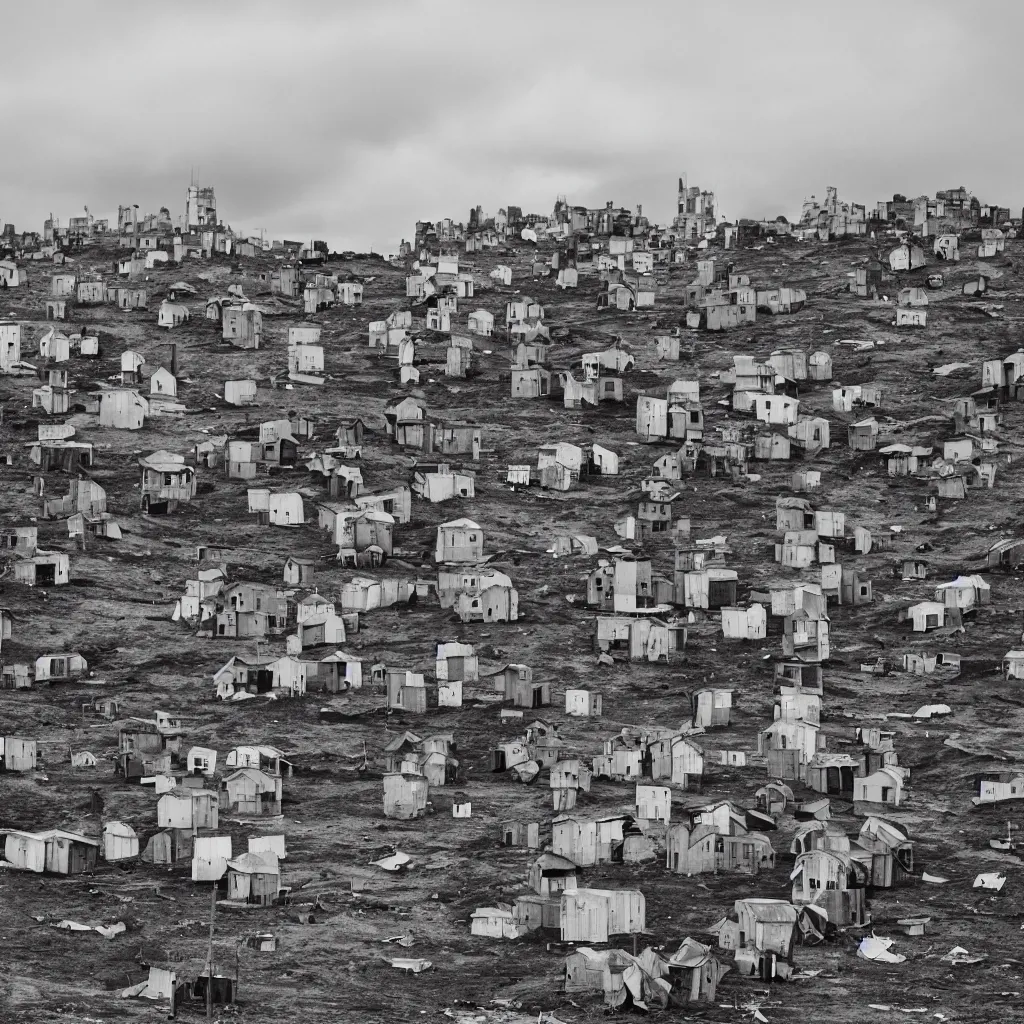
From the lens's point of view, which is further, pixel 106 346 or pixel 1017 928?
pixel 106 346

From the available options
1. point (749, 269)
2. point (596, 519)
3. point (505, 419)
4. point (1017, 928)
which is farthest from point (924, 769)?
point (749, 269)

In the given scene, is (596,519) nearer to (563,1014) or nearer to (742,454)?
(742,454)

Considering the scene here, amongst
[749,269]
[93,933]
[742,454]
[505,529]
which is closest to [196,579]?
[505,529]

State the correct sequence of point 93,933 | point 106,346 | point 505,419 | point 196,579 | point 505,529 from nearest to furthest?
point 93,933 < point 196,579 < point 505,529 < point 505,419 < point 106,346

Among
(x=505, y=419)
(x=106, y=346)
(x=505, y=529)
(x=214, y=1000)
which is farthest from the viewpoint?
(x=106, y=346)

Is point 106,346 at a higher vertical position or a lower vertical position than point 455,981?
higher

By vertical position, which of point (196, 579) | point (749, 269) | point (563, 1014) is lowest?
point (563, 1014)
